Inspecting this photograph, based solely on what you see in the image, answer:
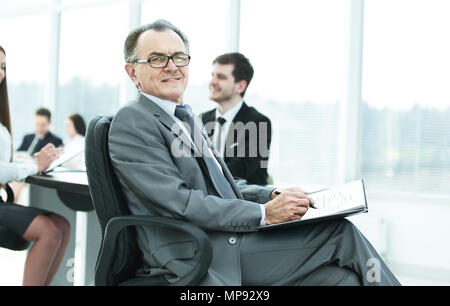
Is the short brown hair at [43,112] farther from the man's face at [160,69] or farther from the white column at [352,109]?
the man's face at [160,69]

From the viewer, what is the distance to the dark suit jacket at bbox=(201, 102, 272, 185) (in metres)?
2.78

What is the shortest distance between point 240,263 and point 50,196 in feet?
5.76

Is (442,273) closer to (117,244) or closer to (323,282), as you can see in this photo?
(323,282)

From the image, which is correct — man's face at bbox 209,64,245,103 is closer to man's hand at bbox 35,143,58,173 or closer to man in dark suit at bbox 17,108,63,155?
man's hand at bbox 35,143,58,173

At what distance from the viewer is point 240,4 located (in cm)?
427

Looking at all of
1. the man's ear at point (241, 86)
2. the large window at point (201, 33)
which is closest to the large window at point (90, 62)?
the large window at point (201, 33)

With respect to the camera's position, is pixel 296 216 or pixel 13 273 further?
pixel 13 273

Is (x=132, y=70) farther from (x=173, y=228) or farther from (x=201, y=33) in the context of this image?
(x=201, y=33)

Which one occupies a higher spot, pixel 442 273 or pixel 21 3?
pixel 21 3

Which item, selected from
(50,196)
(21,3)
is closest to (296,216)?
(50,196)

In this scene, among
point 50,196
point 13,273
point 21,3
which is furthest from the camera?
point 21,3

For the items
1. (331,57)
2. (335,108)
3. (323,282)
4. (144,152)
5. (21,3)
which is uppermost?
(21,3)

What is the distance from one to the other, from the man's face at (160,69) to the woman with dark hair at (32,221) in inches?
36.0

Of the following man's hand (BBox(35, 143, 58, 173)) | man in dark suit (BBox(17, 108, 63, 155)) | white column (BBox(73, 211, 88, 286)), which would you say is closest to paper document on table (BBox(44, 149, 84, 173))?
man's hand (BBox(35, 143, 58, 173))
